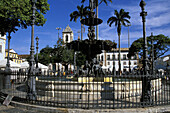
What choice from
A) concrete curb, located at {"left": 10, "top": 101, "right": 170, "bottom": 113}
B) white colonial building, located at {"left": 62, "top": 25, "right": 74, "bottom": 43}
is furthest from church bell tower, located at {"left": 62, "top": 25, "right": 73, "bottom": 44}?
concrete curb, located at {"left": 10, "top": 101, "right": 170, "bottom": 113}

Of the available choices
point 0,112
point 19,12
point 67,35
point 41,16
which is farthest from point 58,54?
point 67,35

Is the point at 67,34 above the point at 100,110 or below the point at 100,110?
above

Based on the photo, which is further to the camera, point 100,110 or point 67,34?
point 67,34

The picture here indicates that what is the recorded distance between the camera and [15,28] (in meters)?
16.7

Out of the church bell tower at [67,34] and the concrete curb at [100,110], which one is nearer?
the concrete curb at [100,110]

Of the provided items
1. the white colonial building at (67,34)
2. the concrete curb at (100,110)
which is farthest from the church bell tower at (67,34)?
the concrete curb at (100,110)

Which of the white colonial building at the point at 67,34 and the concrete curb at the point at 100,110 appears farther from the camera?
the white colonial building at the point at 67,34

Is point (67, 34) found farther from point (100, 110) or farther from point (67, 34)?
point (100, 110)

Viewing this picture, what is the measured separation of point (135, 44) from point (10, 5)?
107ft

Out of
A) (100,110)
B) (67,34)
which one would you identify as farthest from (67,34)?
(100,110)

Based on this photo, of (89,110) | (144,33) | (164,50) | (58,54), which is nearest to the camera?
(89,110)

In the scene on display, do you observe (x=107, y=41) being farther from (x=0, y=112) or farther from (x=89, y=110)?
(x=0, y=112)

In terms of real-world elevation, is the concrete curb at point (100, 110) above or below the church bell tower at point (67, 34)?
below

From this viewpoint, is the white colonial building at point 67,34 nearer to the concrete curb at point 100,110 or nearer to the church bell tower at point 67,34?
the church bell tower at point 67,34
